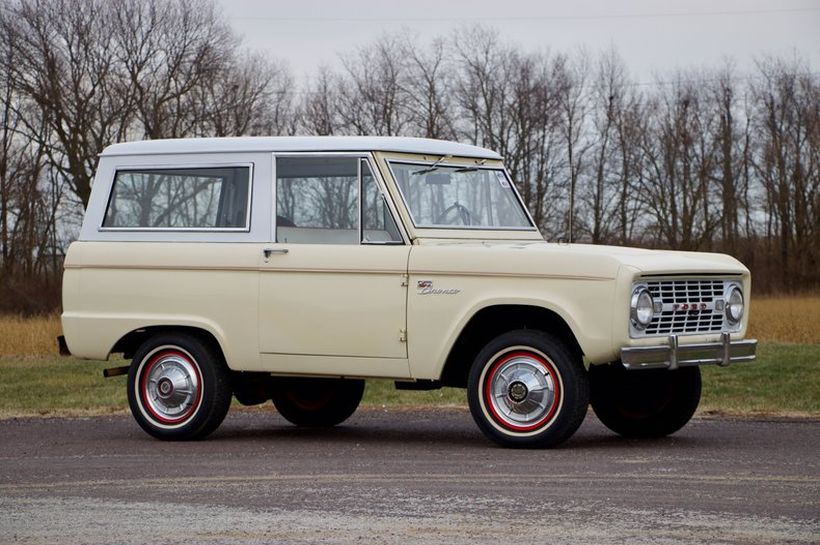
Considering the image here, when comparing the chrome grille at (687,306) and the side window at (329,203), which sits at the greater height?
the side window at (329,203)

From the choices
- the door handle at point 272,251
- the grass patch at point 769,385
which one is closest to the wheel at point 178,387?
the door handle at point 272,251

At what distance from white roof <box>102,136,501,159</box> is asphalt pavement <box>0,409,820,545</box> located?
7.15 feet

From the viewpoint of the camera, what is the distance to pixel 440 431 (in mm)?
11578

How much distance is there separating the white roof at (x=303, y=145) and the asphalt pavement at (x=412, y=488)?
2.18 meters

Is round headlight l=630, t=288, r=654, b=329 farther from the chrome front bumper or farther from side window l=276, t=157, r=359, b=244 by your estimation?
side window l=276, t=157, r=359, b=244

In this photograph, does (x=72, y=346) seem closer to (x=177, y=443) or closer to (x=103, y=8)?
(x=177, y=443)

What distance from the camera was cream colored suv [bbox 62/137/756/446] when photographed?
9.66 meters

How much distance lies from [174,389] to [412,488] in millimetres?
3623

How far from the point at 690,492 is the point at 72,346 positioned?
5.74 metres

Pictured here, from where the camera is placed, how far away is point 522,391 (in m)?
9.77

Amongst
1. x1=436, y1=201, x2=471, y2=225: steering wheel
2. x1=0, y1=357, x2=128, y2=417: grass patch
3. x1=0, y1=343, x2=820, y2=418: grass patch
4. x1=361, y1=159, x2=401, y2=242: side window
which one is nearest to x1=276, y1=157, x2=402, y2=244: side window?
x1=361, y1=159, x2=401, y2=242: side window

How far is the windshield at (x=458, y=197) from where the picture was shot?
10680 millimetres

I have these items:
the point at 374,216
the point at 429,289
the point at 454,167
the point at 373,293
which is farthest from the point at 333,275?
the point at 454,167

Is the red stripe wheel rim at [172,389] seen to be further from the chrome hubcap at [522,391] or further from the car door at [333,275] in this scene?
the chrome hubcap at [522,391]
